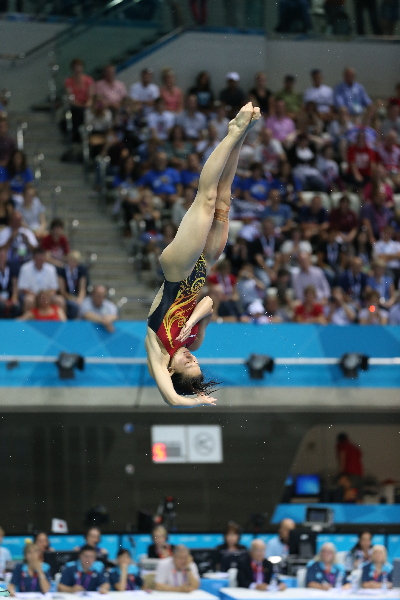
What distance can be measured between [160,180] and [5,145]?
83.6 inches

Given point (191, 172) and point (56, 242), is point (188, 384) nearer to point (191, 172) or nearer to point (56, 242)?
point (56, 242)

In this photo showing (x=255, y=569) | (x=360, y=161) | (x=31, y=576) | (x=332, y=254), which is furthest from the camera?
(x=360, y=161)

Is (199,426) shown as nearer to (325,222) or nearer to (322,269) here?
(322,269)

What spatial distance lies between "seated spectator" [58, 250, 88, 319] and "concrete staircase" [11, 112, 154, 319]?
0.56m

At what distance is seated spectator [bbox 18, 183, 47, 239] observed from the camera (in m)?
13.7

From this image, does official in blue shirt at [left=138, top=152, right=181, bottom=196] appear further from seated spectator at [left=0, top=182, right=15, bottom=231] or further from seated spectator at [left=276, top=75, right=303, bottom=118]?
seated spectator at [left=276, top=75, right=303, bottom=118]

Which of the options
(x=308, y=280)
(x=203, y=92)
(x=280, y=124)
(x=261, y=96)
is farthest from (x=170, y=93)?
(x=308, y=280)

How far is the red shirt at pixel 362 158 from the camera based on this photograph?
15922mm

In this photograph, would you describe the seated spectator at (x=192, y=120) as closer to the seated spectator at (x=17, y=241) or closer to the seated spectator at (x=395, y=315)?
the seated spectator at (x=17, y=241)

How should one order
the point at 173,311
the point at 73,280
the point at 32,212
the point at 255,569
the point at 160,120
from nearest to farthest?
the point at 173,311 < the point at 255,569 < the point at 73,280 < the point at 32,212 < the point at 160,120

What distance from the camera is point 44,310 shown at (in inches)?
501

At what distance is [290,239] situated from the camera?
14297 millimetres

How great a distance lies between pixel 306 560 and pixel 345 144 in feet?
21.5

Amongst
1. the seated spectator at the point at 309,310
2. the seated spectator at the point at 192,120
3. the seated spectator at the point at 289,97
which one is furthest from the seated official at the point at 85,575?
the seated spectator at the point at 289,97
